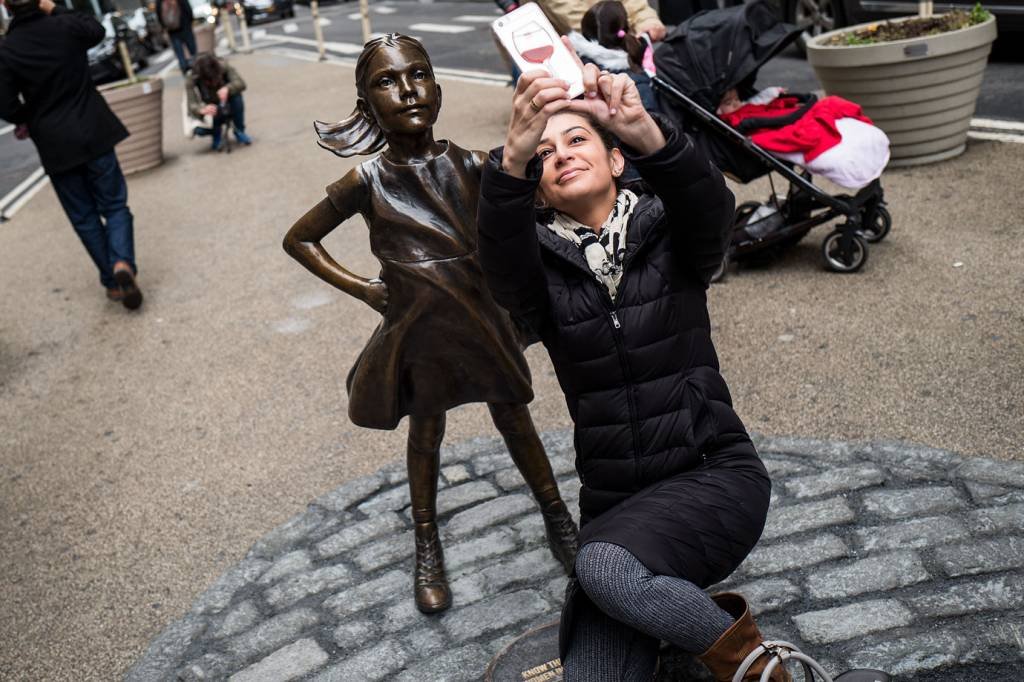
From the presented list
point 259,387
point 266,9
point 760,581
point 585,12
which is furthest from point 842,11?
point 266,9

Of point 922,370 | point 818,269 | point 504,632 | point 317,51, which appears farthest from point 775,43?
point 317,51

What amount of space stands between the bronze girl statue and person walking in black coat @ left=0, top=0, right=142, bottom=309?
4564mm

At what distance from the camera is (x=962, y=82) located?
734 cm

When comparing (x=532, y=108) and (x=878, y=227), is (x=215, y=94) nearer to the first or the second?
(x=878, y=227)

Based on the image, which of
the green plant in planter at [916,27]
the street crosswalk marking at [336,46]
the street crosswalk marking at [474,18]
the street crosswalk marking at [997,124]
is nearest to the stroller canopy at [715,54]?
the green plant in planter at [916,27]

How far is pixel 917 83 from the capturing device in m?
7.27

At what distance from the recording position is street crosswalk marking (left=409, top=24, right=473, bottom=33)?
70.5ft

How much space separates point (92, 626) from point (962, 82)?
606 centimetres

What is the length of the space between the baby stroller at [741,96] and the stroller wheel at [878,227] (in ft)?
0.20

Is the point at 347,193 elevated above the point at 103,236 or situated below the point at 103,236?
above

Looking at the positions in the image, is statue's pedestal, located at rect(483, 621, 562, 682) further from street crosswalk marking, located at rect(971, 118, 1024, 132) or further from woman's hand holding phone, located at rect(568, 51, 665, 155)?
street crosswalk marking, located at rect(971, 118, 1024, 132)

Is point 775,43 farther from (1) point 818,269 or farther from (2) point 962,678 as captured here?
(2) point 962,678

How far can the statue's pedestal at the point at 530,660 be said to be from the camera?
334 cm

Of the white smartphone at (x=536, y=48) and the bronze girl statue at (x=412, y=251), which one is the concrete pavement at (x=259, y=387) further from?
the white smartphone at (x=536, y=48)
